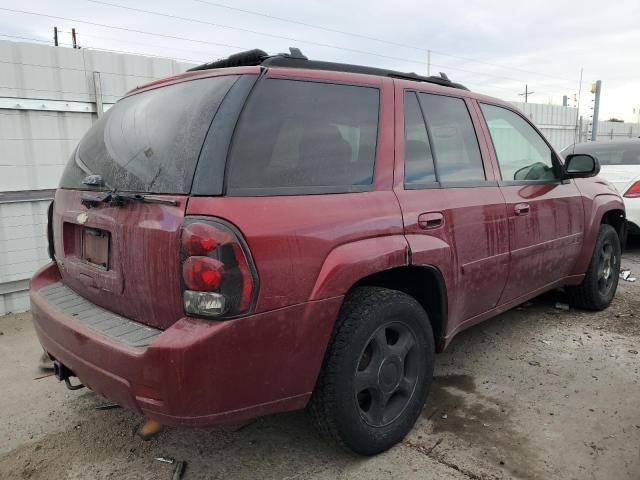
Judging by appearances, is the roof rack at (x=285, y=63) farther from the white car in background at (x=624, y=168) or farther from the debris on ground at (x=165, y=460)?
the white car in background at (x=624, y=168)

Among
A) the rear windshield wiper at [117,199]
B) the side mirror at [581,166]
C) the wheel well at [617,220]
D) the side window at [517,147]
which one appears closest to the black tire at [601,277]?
the wheel well at [617,220]

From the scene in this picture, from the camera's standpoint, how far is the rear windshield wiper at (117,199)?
1.95 metres

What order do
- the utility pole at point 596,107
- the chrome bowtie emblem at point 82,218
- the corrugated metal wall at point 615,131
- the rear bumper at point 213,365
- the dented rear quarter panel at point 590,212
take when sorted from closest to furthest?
the rear bumper at point 213,365, the chrome bowtie emblem at point 82,218, the dented rear quarter panel at point 590,212, the utility pole at point 596,107, the corrugated metal wall at point 615,131

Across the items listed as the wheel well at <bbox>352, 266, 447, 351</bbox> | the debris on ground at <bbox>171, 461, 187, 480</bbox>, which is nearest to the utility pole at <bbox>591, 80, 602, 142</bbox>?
the wheel well at <bbox>352, 266, 447, 351</bbox>

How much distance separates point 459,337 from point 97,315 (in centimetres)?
281

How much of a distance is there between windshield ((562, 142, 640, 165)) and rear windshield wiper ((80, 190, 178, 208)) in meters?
6.85

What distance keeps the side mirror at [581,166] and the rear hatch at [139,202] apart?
115 inches

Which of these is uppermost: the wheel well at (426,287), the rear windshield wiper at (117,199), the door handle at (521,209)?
the rear windshield wiper at (117,199)

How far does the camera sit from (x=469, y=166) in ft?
10.0

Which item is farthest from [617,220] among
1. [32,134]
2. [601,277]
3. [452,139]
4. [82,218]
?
[32,134]

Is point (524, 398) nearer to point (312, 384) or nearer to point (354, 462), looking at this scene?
point (354, 462)

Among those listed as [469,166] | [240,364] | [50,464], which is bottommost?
[50,464]

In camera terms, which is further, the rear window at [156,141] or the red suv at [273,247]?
the rear window at [156,141]

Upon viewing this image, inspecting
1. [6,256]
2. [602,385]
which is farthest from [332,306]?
[6,256]
